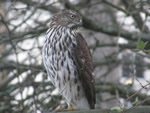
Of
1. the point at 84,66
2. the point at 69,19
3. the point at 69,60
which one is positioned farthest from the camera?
the point at 69,19

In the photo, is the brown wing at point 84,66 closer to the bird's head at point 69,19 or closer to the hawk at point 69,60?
the hawk at point 69,60

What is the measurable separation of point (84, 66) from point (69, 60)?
296 millimetres

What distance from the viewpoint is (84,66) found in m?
4.12

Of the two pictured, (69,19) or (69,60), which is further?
(69,19)

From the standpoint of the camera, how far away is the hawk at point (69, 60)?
157 inches

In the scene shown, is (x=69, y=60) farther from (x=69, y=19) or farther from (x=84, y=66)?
(x=69, y=19)

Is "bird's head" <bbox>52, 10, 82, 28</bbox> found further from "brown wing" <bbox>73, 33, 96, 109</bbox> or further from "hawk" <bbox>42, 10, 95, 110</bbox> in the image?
"brown wing" <bbox>73, 33, 96, 109</bbox>

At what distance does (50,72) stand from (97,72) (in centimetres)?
428

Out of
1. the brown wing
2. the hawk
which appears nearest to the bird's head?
the hawk

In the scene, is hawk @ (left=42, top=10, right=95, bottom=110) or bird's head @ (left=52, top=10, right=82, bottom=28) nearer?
hawk @ (left=42, top=10, right=95, bottom=110)

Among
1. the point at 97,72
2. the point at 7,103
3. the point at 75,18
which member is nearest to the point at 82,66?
the point at 75,18

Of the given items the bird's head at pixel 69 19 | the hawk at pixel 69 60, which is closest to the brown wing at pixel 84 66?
the hawk at pixel 69 60

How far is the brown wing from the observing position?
4039 millimetres

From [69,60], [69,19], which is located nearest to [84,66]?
[69,60]
